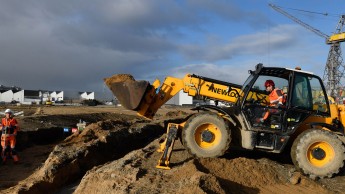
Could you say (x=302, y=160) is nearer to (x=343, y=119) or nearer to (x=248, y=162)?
(x=248, y=162)

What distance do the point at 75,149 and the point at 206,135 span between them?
5.77m

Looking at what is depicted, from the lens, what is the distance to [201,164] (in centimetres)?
799

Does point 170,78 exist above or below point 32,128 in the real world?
above

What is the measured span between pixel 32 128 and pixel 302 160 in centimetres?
1432

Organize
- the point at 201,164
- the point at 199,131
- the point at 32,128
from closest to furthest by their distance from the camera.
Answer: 1. the point at 201,164
2. the point at 199,131
3. the point at 32,128

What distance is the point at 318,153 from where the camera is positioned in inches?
331

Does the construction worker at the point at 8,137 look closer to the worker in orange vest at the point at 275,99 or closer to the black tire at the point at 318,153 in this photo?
the worker in orange vest at the point at 275,99

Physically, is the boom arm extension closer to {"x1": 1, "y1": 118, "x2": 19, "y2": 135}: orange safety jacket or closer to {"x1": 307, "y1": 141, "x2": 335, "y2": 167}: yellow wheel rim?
{"x1": 307, "y1": 141, "x2": 335, "y2": 167}: yellow wheel rim

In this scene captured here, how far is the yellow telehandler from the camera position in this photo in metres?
8.34

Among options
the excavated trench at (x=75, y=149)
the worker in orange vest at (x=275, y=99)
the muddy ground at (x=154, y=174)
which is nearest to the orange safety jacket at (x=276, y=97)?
the worker in orange vest at (x=275, y=99)

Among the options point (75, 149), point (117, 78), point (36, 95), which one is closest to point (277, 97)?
point (117, 78)

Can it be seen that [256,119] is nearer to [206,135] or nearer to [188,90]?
[206,135]

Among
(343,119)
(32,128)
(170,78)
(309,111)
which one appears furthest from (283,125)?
(32,128)

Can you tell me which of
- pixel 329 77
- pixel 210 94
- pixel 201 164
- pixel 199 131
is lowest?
pixel 201 164
